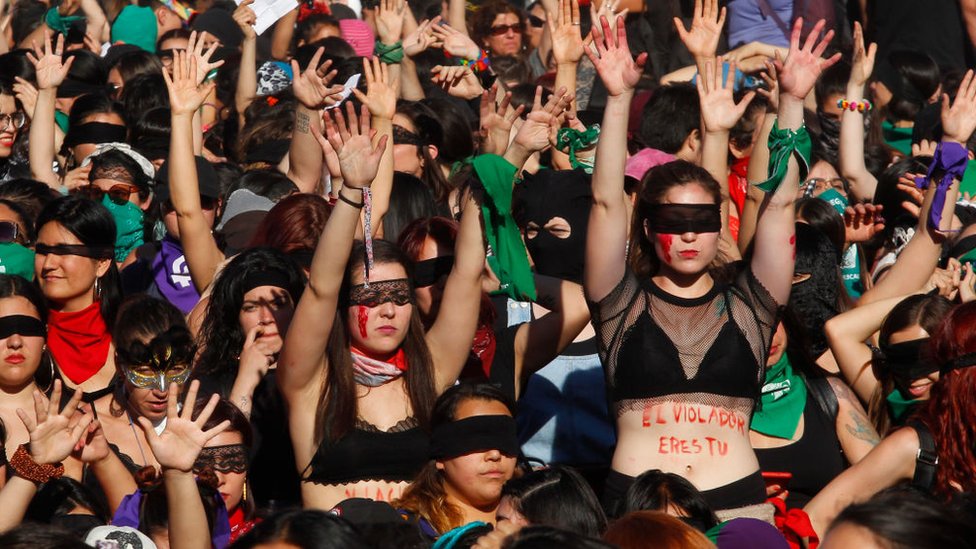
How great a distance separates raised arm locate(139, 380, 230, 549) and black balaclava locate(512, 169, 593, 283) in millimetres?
2165

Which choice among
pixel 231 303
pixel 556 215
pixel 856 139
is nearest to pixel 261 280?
pixel 231 303

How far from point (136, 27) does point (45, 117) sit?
3.72m

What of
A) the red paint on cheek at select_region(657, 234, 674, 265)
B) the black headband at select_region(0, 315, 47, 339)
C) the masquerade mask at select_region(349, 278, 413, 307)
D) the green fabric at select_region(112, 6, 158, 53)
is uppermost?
the green fabric at select_region(112, 6, 158, 53)

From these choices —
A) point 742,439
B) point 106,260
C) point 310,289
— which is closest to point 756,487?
point 742,439

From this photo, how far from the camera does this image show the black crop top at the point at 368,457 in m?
4.62

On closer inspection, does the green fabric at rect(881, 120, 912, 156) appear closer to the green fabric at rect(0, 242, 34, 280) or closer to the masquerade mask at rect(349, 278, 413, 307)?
the masquerade mask at rect(349, 278, 413, 307)

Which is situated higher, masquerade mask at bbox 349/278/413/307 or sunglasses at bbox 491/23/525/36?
sunglasses at bbox 491/23/525/36

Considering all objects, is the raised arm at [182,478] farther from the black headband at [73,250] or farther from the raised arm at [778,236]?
the black headband at [73,250]

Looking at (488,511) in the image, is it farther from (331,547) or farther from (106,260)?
(106,260)

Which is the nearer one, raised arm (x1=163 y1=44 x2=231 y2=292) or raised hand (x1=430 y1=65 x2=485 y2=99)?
raised arm (x1=163 y1=44 x2=231 y2=292)

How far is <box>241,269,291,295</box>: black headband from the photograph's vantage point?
5258mm

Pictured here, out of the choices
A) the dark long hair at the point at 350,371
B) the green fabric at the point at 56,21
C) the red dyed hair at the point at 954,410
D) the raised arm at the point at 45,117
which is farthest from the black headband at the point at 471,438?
the green fabric at the point at 56,21

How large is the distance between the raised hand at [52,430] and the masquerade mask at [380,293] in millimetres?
1008

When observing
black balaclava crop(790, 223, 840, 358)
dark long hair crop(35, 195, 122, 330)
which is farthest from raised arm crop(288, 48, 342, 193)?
black balaclava crop(790, 223, 840, 358)
